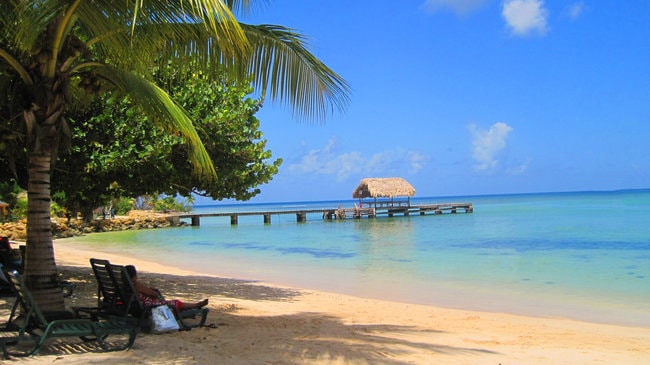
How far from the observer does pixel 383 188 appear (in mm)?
47688

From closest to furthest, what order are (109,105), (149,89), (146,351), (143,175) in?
(146,351) → (149,89) → (109,105) → (143,175)

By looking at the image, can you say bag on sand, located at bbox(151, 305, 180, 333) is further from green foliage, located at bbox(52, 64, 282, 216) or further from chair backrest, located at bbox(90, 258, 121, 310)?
green foliage, located at bbox(52, 64, 282, 216)

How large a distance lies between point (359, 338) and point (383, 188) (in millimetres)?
41980

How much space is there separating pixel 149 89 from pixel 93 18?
101cm

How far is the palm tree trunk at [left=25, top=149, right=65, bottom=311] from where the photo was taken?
5.12 m

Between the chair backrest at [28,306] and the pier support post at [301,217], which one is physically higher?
the pier support post at [301,217]

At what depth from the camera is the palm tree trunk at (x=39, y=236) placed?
5.12 m

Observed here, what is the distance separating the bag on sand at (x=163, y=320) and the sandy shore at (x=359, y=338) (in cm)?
11

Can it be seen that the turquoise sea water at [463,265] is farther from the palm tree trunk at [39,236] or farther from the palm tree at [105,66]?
the palm tree trunk at [39,236]

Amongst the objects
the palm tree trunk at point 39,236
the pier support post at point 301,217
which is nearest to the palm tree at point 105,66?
the palm tree trunk at point 39,236

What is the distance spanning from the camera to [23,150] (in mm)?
7574

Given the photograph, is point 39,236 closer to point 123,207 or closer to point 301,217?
point 301,217

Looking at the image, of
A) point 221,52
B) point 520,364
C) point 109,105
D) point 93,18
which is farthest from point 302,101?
point 109,105

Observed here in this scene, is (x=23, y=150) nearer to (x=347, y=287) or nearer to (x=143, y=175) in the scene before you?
(x=143, y=175)
